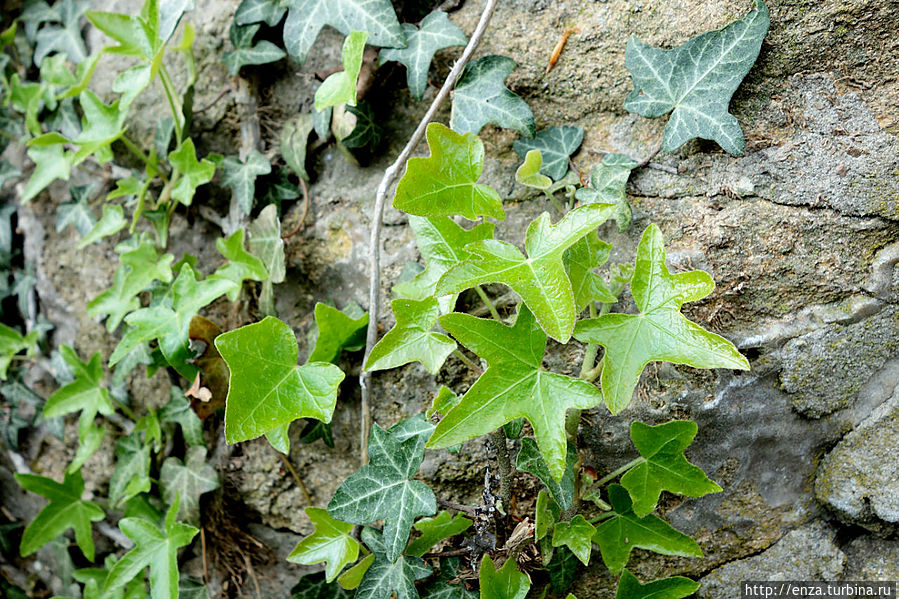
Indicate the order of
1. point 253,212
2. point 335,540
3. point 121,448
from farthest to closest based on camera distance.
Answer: point 121,448
point 253,212
point 335,540

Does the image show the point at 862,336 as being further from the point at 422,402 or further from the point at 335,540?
the point at 335,540

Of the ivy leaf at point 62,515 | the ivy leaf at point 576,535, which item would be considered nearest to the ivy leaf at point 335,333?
the ivy leaf at point 576,535

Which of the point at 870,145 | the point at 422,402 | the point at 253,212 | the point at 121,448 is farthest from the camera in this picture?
the point at 121,448

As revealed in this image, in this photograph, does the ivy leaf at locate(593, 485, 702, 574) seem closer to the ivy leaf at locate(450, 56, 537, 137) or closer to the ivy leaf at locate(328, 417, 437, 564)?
the ivy leaf at locate(328, 417, 437, 564)

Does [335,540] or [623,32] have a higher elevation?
[623,32]

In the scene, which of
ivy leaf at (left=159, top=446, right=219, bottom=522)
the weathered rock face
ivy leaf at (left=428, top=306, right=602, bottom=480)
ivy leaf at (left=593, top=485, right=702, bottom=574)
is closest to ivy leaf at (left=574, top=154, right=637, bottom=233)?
the weathered rock face

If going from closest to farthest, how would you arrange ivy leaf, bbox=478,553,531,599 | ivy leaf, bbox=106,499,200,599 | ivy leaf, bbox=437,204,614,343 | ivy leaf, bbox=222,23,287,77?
ivy leaf, bbox=437,204,614,343 → ivy leaf, bbox=478,553,531,599 → ivy leaf, bbox=106,499,200,599 → ivy leaf, bbox=222,23,287,77

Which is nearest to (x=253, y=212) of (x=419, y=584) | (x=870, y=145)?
(x=419, y=584)
